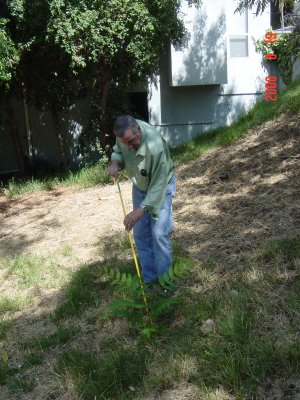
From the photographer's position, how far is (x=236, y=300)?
12.7 ft

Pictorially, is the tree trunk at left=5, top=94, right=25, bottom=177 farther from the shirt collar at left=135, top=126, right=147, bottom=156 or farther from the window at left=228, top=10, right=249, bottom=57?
the shirt collar at left=135, top=126, right=147, bottom=156

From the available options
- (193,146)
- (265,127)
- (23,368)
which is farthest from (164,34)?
(23,368)

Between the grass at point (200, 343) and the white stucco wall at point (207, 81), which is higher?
the white stucco wall at point (207, 81)

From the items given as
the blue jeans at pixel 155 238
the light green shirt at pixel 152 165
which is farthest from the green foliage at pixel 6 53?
the light green shirt at pixel 152 165

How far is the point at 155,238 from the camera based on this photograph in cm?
406

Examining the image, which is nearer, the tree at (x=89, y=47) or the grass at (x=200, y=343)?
the grass at (x=200, y=343)

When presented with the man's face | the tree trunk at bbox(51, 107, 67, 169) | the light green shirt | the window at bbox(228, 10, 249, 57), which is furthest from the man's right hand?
the window at bbox(228, 10, 249, 57)

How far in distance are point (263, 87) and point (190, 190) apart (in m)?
7.29

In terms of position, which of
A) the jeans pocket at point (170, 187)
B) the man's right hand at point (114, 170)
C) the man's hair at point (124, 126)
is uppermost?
the man's hair at point (124, 126)

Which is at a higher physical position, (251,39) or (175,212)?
(251,39)

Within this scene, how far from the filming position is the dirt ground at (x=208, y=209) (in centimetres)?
537

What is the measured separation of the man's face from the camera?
3.71 metres

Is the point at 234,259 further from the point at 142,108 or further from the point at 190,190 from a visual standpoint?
the point at 142,108

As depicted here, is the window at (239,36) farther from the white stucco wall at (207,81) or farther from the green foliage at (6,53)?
the green foliage at (6,53)
